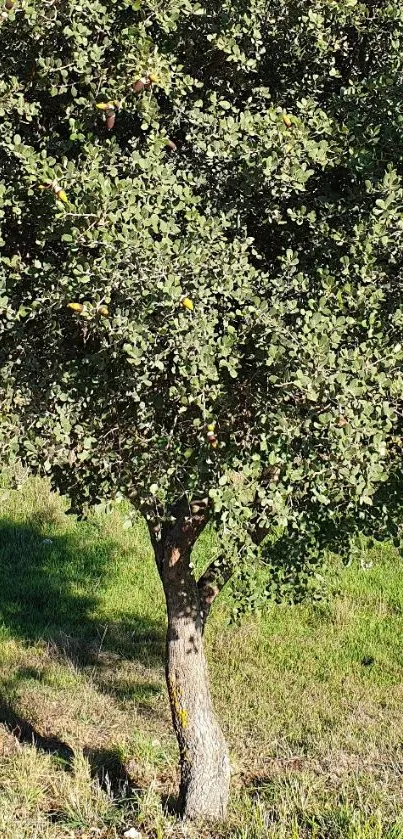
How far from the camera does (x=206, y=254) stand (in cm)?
463

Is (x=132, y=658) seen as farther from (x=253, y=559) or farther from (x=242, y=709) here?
(x=253, y=559)

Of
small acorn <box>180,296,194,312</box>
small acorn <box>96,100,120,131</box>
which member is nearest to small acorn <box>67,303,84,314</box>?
small acorn <box>180,296,194,312</box>

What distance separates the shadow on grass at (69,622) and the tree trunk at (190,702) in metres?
0.81

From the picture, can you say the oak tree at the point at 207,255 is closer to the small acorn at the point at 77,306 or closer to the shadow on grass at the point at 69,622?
the small acorn at the point at 77,306

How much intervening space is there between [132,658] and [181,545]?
4743mm

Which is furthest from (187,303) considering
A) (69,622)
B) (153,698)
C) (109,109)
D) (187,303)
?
(69,622)

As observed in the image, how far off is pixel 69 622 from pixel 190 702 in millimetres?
5218

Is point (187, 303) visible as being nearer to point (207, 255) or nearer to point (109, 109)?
point (207, 255)

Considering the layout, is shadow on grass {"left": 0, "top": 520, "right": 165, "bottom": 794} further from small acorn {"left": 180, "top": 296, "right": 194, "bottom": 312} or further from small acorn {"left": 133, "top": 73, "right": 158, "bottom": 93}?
small acorn {"left": 133, "top": 73, "right": 158, "bottom": 93}

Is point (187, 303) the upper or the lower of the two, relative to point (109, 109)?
lower

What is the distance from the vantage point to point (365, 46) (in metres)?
5.77

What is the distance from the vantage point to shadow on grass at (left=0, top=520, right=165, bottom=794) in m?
9.00

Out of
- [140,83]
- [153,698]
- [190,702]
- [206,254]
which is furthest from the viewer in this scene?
[153,698]

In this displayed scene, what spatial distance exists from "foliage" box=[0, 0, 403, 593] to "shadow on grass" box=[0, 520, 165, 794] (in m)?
3.81
